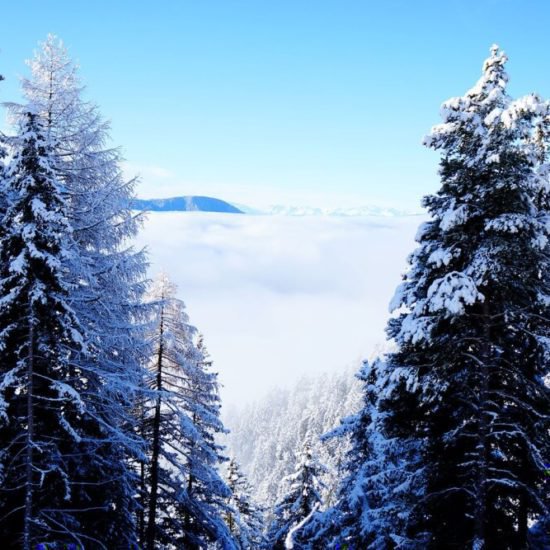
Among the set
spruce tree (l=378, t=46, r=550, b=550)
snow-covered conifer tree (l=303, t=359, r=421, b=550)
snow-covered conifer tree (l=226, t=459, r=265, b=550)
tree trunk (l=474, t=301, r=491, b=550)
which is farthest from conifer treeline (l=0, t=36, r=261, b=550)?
tree trunk (l=474, t=301, r=491, b=550)

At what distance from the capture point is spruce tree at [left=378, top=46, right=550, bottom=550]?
839 centimetres

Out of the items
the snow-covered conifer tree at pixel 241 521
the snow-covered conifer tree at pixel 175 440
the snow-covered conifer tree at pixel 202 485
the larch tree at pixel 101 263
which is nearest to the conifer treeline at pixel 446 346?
the larch tree at pixel 101 263

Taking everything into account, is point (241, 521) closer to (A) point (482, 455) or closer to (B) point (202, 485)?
(B) point (202, 485)

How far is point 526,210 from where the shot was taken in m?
8.58

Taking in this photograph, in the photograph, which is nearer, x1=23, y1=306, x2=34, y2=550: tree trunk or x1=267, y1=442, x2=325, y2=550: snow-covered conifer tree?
x1=23, y1=306, x2=34, y2=550: tree trunk

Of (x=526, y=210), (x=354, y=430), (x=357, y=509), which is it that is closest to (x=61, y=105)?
(x=526, y=210)

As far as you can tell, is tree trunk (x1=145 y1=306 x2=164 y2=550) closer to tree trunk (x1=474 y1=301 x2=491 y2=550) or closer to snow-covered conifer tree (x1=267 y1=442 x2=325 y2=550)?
snow-covered conifer tree (x1=267 y1=442 x2=325 y2=550)

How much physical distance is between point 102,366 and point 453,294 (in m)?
10.1

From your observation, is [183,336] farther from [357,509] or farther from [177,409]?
[357,509]

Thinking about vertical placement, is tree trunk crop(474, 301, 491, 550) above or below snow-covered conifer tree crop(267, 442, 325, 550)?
above

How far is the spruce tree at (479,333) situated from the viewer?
839cm

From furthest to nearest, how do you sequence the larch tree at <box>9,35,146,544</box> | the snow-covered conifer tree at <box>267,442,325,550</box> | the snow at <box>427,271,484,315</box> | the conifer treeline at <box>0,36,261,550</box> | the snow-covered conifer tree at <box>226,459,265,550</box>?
the snow-covered conifer tree at <box>226,459,265,550</box> → the snow-covered conifer tree at <box>267,442,325,550</box> → the larch tree at <box>9,35,146,544</box> → the conifer treeline at <box>0,36,261,550</box> → the snow at <box>427,271,484,315</box>

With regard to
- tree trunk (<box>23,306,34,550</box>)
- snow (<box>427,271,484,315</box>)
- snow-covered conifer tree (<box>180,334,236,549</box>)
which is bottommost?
snow-covered conifer tree (<box>180,334,236,549</box>)

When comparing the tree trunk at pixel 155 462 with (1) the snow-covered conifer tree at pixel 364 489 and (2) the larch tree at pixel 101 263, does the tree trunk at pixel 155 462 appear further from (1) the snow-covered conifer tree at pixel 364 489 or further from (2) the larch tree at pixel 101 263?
(1) the snow-covered conifer tree at pixel 364 489
